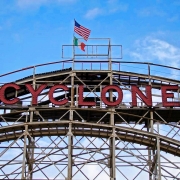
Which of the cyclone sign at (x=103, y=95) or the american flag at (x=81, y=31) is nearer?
the cyclone sign at (x=103, y=95)

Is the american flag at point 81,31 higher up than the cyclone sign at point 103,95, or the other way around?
the american flag at point 81,31

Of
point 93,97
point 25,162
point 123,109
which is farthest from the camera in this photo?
point 93,97

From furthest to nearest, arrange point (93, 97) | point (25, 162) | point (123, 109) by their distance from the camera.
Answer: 1. point (93, 97)
2. point (123, 109)
3. point (25, 162)

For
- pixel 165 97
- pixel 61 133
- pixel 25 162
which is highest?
pixel 165 97

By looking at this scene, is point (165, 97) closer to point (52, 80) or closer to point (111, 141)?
point (111, 141)

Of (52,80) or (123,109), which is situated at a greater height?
(52,80)

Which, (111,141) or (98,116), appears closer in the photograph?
(111,141)

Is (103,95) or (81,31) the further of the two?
(81,31)

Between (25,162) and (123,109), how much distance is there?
9136 mm

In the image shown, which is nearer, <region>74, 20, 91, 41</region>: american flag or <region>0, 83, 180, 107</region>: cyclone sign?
<region>0, 83, 180, 107</region>: cyclone sign

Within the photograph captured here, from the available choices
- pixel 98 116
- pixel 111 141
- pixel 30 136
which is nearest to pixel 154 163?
pixel 111 141

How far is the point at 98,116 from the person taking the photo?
39531 mm

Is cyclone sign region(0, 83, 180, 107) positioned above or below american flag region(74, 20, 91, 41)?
below

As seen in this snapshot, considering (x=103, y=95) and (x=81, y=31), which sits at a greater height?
(x=81, y=31)
